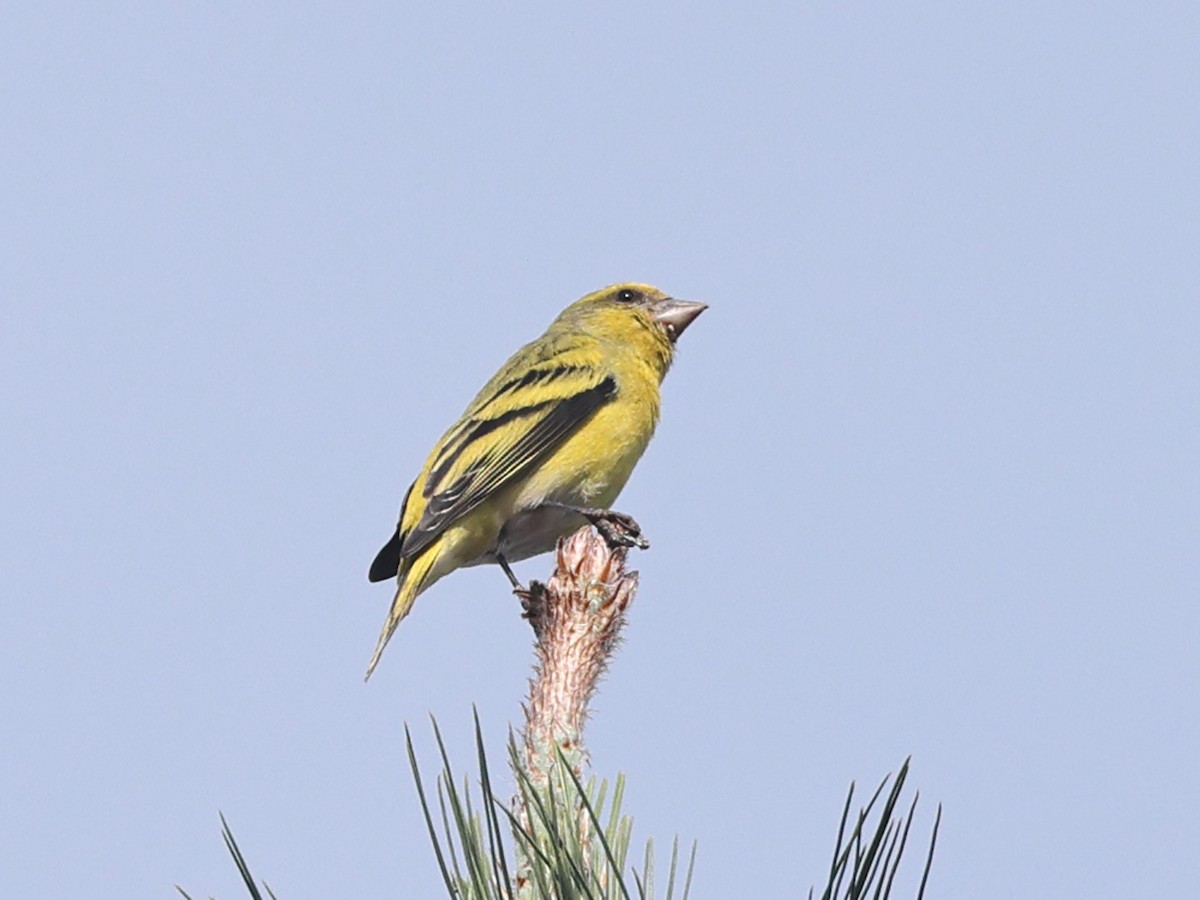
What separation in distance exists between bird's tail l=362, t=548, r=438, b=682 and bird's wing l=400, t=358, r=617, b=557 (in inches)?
2.5

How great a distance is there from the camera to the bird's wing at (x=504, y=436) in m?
7.40

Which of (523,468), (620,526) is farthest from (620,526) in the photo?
(523,468)

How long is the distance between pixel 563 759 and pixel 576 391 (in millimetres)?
4973

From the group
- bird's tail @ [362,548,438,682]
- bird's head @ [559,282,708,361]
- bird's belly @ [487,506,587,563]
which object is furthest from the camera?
bird's head @ [559,282,708,361]

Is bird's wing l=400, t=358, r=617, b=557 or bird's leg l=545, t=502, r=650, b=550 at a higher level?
bird's wing l=400, t=358, r=617, b=557

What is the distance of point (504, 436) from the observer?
25.5 ft

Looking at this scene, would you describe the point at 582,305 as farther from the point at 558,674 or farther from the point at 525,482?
the point at 558,674

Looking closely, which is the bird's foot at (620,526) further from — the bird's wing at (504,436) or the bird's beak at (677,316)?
the bird's beak at (677,316)

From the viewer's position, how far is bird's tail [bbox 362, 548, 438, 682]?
282 inches

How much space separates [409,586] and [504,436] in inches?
35.5

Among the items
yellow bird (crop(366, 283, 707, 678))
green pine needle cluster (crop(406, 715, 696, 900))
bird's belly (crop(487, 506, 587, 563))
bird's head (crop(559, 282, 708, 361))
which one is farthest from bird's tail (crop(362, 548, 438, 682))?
green pine needle cluster (crop(406, 715, 696, 900))

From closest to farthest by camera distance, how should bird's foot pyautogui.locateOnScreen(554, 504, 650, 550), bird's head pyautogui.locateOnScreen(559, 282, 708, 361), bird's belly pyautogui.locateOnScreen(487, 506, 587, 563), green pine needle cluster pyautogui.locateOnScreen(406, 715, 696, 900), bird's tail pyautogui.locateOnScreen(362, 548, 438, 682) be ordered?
green pine needle cluster pyautogui.locateOnScreen(406, 715, 696, 900) → bird's foot pyautogui.locateOnScreen(554, 504, 650, 550) → bird's tail pyautogui.locateOnScreen(362, 548, 438, 682) → bird's belly pyautogui.locateOnScreen(487, 506, 587, 563) → bird's head pyautogui.locateOnScreen(559, 282, 708, 361)

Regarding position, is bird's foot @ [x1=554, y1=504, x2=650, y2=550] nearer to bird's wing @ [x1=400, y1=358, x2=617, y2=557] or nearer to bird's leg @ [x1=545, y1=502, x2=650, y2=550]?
bird's leg @ [x1=545, y1=502, x2=650, y2=550]

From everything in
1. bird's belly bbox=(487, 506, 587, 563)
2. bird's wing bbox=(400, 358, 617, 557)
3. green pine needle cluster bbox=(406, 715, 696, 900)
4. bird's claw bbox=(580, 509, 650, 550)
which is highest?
bird's wing bbox=(400, 358, 617, 557)
